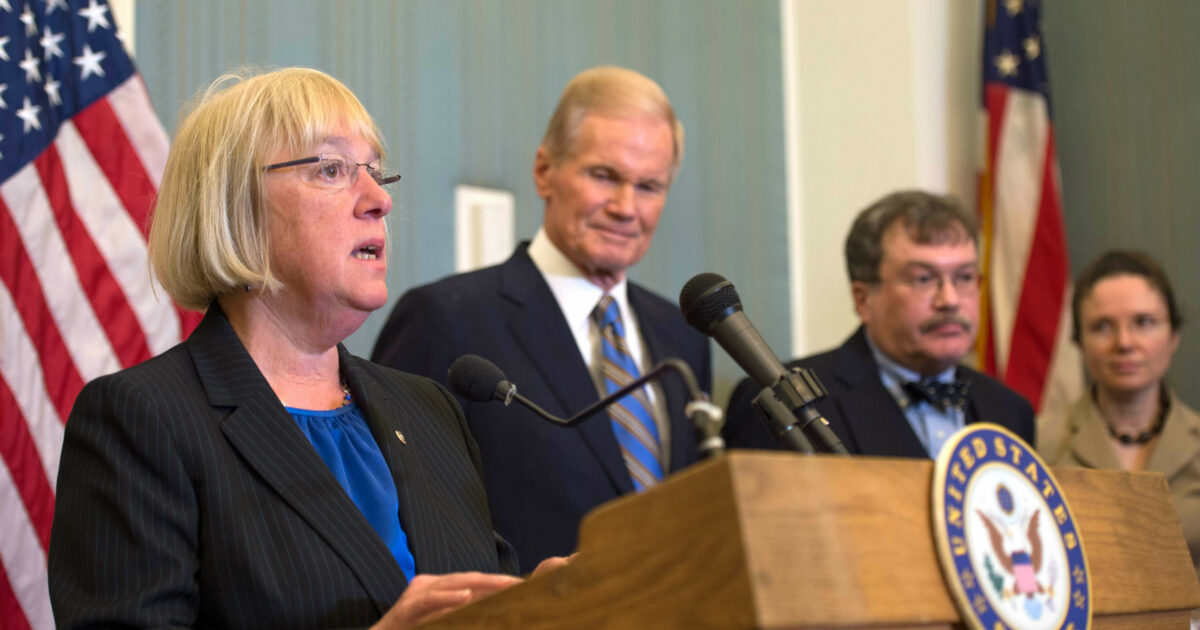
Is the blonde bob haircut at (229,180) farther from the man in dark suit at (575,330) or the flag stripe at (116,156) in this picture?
the flag stripe at (116,156)

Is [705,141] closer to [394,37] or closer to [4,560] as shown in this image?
[394,37]

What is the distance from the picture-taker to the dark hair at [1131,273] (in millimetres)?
4059

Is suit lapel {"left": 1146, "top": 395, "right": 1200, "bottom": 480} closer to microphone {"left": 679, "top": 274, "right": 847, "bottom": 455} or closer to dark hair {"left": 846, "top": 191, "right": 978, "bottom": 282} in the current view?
dark hair {"left": 846, "top": 191, "right": 978, "bottom": 282}

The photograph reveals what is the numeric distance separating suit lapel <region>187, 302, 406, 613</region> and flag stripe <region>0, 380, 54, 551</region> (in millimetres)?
1278

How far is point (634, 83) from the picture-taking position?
3430mm

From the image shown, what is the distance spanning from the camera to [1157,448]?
151 inches

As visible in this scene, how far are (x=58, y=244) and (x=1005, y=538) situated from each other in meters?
2.52

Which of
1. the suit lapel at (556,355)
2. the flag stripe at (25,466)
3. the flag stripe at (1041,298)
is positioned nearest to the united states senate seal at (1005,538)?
the suit lapel at (556,355)

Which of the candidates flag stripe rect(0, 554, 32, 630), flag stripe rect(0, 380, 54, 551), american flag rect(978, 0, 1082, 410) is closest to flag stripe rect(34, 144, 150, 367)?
flag stripe rect(0, 380, 54, 551)

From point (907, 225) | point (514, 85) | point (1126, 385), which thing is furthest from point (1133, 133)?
point (514, 85)

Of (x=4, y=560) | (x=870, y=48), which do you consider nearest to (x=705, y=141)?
(x=870, y=48)

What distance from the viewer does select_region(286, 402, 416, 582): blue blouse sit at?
1817 millimetres

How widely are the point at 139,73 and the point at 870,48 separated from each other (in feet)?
10.2

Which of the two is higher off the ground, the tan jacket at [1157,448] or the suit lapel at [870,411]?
the suit lapel at [870,411]
